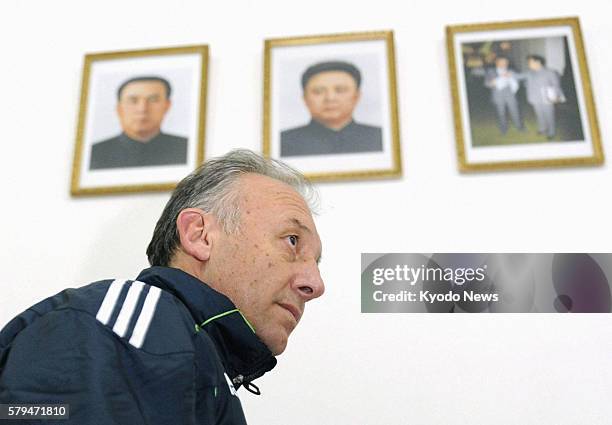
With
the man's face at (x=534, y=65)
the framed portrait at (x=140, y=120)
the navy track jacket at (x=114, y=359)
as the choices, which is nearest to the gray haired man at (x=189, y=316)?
the navy track jacket at (x=114, y=359)

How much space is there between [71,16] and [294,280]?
49.8 inches

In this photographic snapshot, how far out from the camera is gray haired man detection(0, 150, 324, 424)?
0.66 metres

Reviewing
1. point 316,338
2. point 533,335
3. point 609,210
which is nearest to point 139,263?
point 316,338

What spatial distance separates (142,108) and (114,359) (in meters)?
1.17

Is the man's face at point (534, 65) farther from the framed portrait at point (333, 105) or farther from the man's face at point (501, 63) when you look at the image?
the framed portrait at point (333, 105)

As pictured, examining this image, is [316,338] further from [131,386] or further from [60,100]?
[60,100]

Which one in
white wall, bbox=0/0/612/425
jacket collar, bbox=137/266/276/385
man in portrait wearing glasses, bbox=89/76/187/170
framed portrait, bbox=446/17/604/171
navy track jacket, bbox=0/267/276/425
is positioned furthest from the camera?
man in portrait wearing glasses, bbox=89/76/187/170

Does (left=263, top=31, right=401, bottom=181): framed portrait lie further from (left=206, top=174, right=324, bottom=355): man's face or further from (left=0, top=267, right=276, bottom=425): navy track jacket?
(left=0, top=267, right=276, bottom=425): navy track jacket

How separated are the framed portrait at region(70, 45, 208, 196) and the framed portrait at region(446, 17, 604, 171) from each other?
0.67 m

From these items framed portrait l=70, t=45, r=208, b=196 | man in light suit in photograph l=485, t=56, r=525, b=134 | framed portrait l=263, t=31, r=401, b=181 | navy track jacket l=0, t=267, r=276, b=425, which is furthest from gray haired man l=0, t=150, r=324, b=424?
man in light suit in photograph l=485, t=56, r=525, b=134

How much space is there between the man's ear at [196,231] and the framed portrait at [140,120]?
1.97 ft

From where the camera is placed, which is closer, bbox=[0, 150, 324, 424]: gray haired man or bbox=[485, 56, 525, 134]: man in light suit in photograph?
bbox=[0, 150, 324, 424]: gray haired man

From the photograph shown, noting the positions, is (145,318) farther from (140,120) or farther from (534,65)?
(534,65)

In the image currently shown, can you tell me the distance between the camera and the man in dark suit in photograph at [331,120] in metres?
1.62
